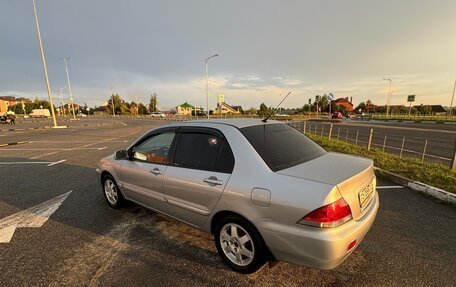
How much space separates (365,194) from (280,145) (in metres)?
1.02

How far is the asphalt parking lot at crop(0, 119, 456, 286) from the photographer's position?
2.54m

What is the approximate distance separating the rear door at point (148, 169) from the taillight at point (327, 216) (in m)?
1.94

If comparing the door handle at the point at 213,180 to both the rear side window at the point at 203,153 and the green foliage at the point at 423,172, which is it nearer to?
the rear side window at the point at 203,153

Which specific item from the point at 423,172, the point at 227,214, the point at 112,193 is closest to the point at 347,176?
the point at 227,214

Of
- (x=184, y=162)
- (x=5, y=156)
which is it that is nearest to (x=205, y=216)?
(x=184, y=162)

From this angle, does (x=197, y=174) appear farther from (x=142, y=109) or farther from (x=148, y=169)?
(x=142, y=109)

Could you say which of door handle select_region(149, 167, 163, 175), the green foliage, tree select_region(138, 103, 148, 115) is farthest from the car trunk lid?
tree select_region(138, 103, 148, 115)

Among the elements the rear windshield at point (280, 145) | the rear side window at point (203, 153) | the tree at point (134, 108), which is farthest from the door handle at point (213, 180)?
the tree at point (134, 108)

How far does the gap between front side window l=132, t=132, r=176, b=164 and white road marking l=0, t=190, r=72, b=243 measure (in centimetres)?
192

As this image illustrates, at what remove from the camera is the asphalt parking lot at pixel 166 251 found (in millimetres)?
2535

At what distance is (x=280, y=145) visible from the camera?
9.48ft

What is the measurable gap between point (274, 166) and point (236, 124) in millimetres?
828

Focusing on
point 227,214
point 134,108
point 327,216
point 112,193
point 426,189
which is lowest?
point 134,108

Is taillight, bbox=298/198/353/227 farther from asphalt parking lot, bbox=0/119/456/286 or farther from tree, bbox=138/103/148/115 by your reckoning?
tree, bbox=138/103/148/115
